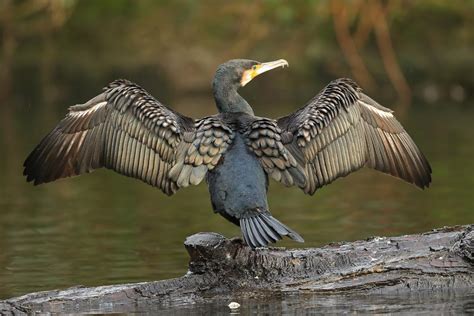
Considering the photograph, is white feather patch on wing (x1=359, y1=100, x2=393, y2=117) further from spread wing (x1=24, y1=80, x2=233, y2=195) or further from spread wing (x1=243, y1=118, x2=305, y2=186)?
spread wing (x1=24, y1=80, x2=233, y2=195)

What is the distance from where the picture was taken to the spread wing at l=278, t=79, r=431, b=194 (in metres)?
7.77

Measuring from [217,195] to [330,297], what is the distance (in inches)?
35.8

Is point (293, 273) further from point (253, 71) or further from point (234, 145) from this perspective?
point (253, 71)

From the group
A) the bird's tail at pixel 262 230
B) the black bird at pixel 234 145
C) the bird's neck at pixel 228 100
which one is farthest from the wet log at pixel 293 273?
the bird's neck at pixel 228 100

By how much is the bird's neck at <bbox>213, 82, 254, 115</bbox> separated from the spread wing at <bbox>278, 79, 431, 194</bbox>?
0.28 m

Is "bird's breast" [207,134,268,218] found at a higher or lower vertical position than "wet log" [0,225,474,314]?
higher

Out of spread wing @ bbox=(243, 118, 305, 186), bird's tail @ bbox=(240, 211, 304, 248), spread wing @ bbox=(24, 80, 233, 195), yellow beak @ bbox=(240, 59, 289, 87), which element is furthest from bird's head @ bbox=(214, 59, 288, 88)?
bird's tail @ bbox=(240, 211, 304, 248)

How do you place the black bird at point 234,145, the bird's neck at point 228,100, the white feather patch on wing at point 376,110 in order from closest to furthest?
the black bird at point 234,145 < the bird's neck at point 228,100 < the white feather patch on wing at point 376,110

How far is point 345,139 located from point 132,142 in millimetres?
1395

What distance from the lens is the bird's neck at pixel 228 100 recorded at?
7.92 m

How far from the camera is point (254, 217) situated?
715 centimetres

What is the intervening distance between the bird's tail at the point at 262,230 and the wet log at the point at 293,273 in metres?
0.16

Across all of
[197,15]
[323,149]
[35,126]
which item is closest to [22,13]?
[197,15]

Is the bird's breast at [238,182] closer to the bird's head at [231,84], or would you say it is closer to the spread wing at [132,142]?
the spread wing at [132,142]
